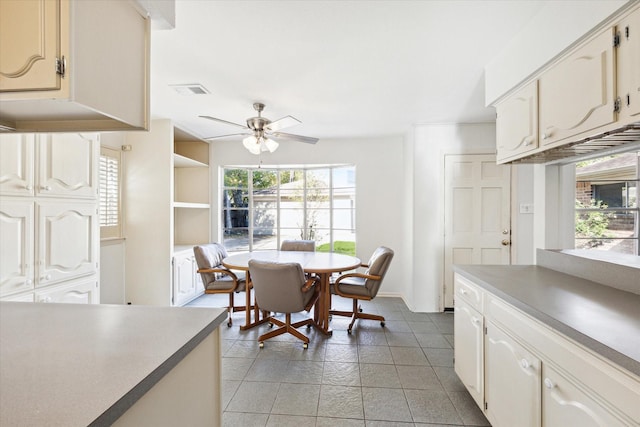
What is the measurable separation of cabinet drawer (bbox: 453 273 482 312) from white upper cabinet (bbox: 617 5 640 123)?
3.53ft

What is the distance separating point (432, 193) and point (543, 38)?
2.18 m

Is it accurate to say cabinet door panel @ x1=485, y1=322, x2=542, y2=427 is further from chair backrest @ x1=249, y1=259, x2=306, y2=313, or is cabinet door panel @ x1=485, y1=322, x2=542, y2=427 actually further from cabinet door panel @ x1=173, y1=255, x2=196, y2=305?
cabinet door panel @ x1=173, y1=255, x2=196, y2=305

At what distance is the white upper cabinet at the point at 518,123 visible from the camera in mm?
1736

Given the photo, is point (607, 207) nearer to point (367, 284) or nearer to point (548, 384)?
point (548, 384)

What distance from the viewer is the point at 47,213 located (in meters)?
2.00

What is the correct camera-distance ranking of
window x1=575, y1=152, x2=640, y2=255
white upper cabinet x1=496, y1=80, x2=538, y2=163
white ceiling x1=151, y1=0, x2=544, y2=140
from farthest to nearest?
window x1=575, y1=152, x2=640, y2=255, white upper cabinet x1=496, y1=80, x2=538, y2=163, white ceiling x1=151, y1=0, x2=544, y2=140

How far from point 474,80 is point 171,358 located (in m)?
2.86

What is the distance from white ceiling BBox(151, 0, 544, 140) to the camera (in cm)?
163

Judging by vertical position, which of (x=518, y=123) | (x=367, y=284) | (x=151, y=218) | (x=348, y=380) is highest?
(x=518, y=123)

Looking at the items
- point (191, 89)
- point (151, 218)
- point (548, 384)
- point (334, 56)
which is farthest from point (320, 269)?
point (151, 218)

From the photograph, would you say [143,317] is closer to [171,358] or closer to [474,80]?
[171,358]

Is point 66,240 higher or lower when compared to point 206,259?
higher

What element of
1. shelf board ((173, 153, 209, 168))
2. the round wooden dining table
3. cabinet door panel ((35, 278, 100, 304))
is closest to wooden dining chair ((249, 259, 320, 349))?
the round wooden dining table

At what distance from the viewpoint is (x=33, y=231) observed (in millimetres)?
1910
